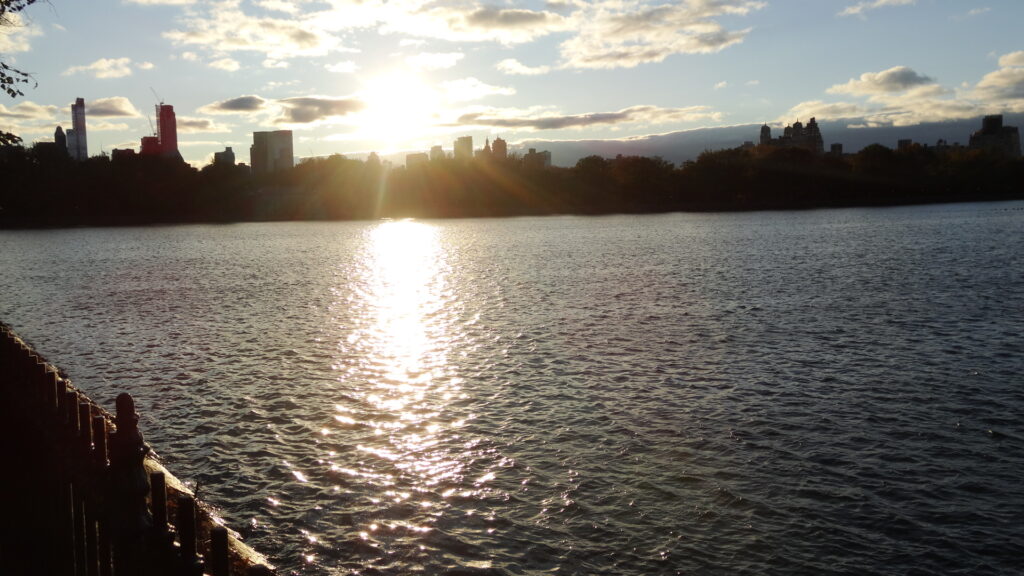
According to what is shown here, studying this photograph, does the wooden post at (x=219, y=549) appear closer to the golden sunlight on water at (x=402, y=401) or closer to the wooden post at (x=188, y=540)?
the wooden post at (x=188, y=540)


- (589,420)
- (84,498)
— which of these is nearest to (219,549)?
(84,498)

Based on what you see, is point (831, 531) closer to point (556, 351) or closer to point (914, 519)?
point (914, 519)

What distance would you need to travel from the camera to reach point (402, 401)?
22.1 meters

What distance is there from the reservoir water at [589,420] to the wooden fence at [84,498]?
Answer: 4.19 metres

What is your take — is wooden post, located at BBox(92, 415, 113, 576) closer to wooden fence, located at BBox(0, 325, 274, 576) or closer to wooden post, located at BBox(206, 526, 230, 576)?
wooden fence, located at BBox(0, 325, 274, 576)

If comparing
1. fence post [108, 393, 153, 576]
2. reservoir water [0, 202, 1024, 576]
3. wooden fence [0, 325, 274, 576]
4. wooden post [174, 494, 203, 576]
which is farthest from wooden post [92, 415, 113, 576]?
reservoir water [0, 202, 1024, 576]

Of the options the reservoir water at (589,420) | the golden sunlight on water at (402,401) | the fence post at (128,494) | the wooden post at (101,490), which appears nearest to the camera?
the fence post at (128,494)

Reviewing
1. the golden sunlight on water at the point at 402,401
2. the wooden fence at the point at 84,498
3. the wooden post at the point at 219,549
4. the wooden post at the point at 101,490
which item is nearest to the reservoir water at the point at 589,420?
the golden sunlight on water at the point at 402,401

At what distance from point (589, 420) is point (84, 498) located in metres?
13.7

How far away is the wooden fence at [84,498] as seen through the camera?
5.41 m

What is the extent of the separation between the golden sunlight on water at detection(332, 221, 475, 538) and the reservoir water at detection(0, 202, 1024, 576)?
0.10 metres

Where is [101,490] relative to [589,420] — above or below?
above

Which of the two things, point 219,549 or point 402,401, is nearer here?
point 219,549

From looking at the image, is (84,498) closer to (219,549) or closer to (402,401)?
(219,549)
